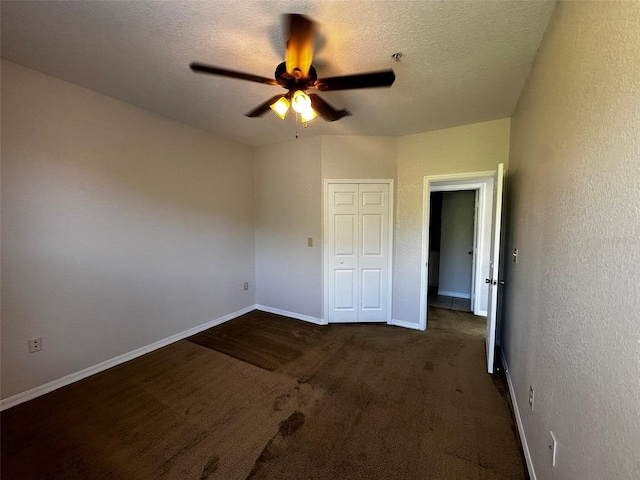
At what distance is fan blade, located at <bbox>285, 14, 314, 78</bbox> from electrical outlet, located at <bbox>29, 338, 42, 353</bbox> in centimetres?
281

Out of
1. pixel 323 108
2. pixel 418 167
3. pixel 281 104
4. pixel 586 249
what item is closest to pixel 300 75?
pixel 281 104

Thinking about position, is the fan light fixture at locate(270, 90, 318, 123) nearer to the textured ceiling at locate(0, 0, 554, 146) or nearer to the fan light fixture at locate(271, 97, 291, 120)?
the fan light fixture at locate(271, 97, 291, 120)

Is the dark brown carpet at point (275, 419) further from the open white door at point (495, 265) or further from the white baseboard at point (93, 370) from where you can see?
Result: the open white door at point (495, 265)

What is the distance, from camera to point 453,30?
4.98 ft

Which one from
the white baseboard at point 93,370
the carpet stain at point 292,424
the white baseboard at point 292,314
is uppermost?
the white baseboard at point 292,314

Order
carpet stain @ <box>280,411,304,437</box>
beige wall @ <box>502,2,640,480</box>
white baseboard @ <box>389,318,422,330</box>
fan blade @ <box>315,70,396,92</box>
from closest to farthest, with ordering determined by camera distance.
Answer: beige wall @ <box>502,2,640,480</box>
fan blade @ <box>315,70,396,92</box>
carpet stain @ <box>280,411,304,437</box>
white baseboard @ <box>389,318,422,330</box>

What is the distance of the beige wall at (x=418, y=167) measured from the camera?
2807 mm

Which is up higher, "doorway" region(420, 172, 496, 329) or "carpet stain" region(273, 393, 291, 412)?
"doorway" region(420, 172, 496, 329)

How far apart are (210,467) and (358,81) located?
2.43 m

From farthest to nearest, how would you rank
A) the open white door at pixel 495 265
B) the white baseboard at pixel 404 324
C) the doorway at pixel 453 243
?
the doorway at pixel 453 243
the white baseboard at pixel 404 324
the open white door at pixel 495 265

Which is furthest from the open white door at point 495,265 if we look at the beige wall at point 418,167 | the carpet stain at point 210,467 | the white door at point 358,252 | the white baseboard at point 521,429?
the carpet stain at point 210,467

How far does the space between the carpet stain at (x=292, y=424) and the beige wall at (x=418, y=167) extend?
6.71 ft

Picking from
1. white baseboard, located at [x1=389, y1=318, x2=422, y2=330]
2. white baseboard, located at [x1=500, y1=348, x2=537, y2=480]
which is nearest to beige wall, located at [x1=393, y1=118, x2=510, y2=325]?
white baseboard, located at [x1=389, y1=318, x2=422, y2=330]

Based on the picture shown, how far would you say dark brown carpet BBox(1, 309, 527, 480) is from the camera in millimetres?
1448
